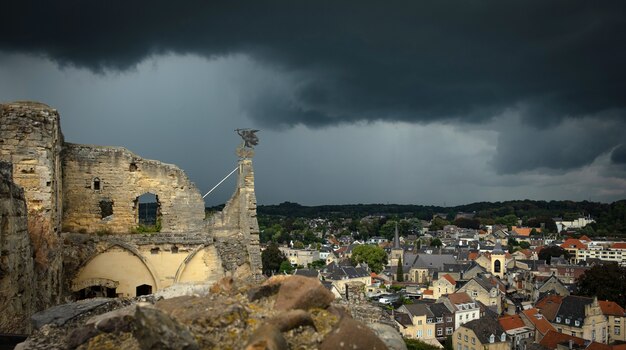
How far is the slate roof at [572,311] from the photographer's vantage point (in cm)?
5743

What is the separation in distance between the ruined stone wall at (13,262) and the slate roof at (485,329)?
47608mm

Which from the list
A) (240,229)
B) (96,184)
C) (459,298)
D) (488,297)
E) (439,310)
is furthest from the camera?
(488,297)

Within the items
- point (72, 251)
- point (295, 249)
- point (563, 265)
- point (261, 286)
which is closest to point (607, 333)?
point (563, 265)

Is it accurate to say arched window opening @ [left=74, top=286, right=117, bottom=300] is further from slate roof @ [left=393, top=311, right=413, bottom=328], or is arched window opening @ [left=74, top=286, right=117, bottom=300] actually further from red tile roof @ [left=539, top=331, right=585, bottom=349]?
red tile roof @ [left=539, top=331, right=585, bottom=349]

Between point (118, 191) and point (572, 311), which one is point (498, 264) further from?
point (118, 191)

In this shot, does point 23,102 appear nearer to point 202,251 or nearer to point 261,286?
point 202,251

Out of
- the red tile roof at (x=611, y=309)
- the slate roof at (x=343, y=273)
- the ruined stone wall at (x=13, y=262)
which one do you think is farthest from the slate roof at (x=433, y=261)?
the ruined stone wall at (x=13, y=262)

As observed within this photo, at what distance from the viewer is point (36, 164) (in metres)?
12.7

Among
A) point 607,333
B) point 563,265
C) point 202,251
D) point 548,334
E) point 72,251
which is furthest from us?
point 563,265

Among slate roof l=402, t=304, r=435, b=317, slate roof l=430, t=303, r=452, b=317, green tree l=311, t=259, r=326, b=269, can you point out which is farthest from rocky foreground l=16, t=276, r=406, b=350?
green tree l=311, t=259, r=326, b=269

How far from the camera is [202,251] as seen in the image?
17172 millimetres

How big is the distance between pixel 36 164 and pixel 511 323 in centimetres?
5332

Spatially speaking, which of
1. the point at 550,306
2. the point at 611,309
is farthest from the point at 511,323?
the point at 611,309

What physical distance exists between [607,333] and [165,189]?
5826 centimetres
